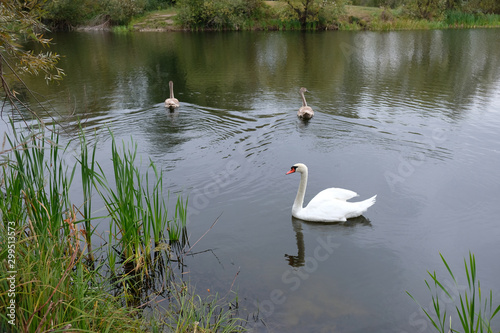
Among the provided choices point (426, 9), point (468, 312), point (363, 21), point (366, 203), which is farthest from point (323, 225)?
point (426, 9)

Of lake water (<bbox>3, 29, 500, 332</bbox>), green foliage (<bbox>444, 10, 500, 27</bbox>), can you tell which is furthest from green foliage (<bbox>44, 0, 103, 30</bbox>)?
green foliage (<bbox>444, 10, 500, 27</bbox>)

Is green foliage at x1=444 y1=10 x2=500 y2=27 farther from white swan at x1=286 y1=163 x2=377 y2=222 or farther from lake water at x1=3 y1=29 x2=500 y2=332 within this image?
white swan at x1=286 y1=163 x2=377 y2=222

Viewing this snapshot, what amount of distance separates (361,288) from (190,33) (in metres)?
41.1

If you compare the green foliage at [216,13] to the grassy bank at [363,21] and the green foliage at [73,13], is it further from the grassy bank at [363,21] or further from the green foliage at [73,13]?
the green foliage at [73,13]

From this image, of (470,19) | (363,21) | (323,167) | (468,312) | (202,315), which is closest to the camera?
(468,312)

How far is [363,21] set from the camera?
1671 inches

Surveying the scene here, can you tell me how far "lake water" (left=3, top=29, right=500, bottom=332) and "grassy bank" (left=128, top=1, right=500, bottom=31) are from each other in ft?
65.7

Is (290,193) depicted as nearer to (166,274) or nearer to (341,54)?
(166,274)

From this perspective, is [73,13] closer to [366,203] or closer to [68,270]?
[366,203]

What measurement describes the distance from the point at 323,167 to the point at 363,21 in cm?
3640

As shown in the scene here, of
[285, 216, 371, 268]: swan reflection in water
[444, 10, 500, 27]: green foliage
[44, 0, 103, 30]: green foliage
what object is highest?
[44, 0, 103, 30]: green foliage

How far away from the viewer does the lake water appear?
597 cm

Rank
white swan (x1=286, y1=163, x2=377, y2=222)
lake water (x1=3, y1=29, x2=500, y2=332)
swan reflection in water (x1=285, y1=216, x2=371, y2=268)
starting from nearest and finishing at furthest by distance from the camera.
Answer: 1. lake water (x1=3, y1=29, x2=500, y2=332)
2. swan reflection in water (x1=285, y1=216, x2=371, y2=268)
3. white swan (x1=286, y1=163, x2=377, y2=222)

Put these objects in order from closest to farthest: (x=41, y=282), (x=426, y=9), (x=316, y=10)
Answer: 1. (x=41, y=282)
2. (x=316, y=10)
3. (x=426, y=9)
